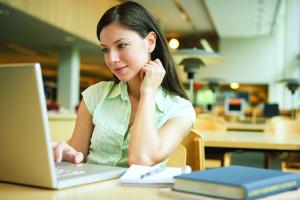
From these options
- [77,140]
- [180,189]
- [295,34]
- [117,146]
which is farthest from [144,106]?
[295,34]

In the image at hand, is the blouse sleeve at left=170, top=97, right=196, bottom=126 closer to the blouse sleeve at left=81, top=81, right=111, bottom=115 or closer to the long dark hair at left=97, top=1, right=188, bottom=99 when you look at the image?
the long dark hair at left=97, top=1, right=188, bottom=99

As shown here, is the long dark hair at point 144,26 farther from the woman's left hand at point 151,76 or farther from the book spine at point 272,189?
the book spine at point 272,189

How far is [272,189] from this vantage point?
0.87 meters

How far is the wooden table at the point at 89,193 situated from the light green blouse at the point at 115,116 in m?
0.58

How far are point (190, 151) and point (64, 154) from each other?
1.89 ft

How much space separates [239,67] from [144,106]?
41.0ft

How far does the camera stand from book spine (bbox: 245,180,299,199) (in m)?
0.82

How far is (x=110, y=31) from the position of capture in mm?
1524

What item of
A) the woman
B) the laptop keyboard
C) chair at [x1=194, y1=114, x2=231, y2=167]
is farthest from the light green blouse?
chair at [x1=194, y1=114, x2=231, y2=167]

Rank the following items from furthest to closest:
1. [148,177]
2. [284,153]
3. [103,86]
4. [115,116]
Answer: [284,153]
[103,86]
[115,116]
[148,177]

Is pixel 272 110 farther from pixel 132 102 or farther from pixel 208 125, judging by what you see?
pixel 132 102

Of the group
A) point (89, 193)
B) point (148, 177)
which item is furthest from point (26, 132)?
point (148, 177)

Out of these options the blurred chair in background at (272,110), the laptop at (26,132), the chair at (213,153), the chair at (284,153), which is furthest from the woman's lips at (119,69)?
the blurred chair in background at (272,110)

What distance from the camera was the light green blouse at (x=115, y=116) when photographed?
1.58 metres
